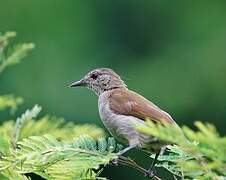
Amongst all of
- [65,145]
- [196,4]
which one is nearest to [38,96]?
[196,4]

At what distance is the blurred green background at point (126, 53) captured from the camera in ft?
45.4

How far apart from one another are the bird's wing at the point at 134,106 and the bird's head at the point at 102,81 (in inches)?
18.2

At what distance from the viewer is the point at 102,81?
4746mm

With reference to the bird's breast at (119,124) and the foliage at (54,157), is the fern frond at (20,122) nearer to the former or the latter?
the bird's breast at (119,124)

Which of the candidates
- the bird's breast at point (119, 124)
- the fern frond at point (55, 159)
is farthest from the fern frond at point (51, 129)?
the fern frond at point (55, 159)

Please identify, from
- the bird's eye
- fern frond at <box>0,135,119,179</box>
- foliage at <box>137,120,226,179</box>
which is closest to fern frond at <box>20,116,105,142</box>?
the bird's eye

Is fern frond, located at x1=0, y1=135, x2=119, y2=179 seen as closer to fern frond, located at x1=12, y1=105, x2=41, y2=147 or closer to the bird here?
the bird

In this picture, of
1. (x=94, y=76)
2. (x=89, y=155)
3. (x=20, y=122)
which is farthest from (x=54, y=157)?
(x=94, y=76)

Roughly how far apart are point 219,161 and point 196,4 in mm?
18618

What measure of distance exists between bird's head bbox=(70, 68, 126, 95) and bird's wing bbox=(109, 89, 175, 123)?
46cm

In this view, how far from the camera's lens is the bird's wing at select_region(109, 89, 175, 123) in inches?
139

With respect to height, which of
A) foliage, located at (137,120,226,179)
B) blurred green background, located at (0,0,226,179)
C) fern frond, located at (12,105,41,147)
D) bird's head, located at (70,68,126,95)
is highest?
blurred green background, located at (0,0,226,179)

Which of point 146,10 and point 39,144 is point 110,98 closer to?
point 39,144

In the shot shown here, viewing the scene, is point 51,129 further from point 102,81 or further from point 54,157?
point 54,157
